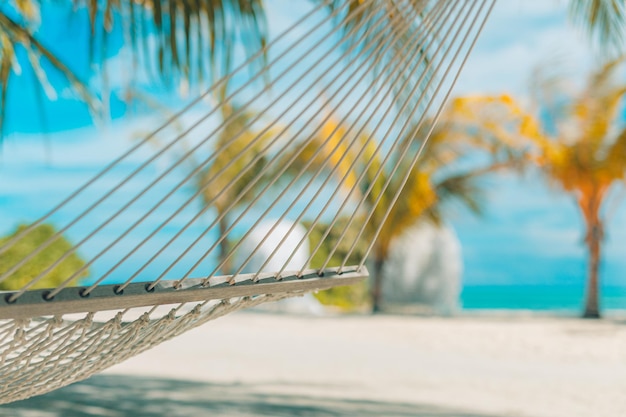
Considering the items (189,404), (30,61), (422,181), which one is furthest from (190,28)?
(422,181)

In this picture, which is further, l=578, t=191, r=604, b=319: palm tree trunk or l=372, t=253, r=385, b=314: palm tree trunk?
l=372, t=253, r=385, b=314: palm tree trunk

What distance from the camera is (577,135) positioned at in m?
7.37

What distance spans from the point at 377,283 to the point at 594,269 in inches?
88.3

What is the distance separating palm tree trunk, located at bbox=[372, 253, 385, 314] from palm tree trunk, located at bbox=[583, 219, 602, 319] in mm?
2146

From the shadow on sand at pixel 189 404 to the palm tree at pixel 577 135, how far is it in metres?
4.96

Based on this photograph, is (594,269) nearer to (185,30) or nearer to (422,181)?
(422,181)

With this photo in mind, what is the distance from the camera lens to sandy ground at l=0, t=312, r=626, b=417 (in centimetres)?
293

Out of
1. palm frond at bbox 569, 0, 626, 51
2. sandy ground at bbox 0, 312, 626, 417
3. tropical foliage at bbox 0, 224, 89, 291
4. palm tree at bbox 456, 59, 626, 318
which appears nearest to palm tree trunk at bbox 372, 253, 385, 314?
palm tree at bbox 456, 59, 626, 318

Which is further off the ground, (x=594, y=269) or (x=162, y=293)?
(x=162, y=293)

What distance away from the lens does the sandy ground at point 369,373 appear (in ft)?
9.60

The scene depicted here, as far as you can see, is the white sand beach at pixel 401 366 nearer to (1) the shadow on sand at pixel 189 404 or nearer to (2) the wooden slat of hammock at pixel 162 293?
(1) the shadow on sand at pixel 189 404

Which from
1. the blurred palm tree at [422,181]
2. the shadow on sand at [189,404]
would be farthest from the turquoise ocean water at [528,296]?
the shadow on sand at [189,404]

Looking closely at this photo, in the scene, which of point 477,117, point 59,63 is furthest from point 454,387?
point 477,117

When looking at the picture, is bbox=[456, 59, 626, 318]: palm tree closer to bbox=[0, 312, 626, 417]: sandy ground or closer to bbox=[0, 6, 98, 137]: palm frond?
bbox=[0, 312, 626, 417]: sandy ground
